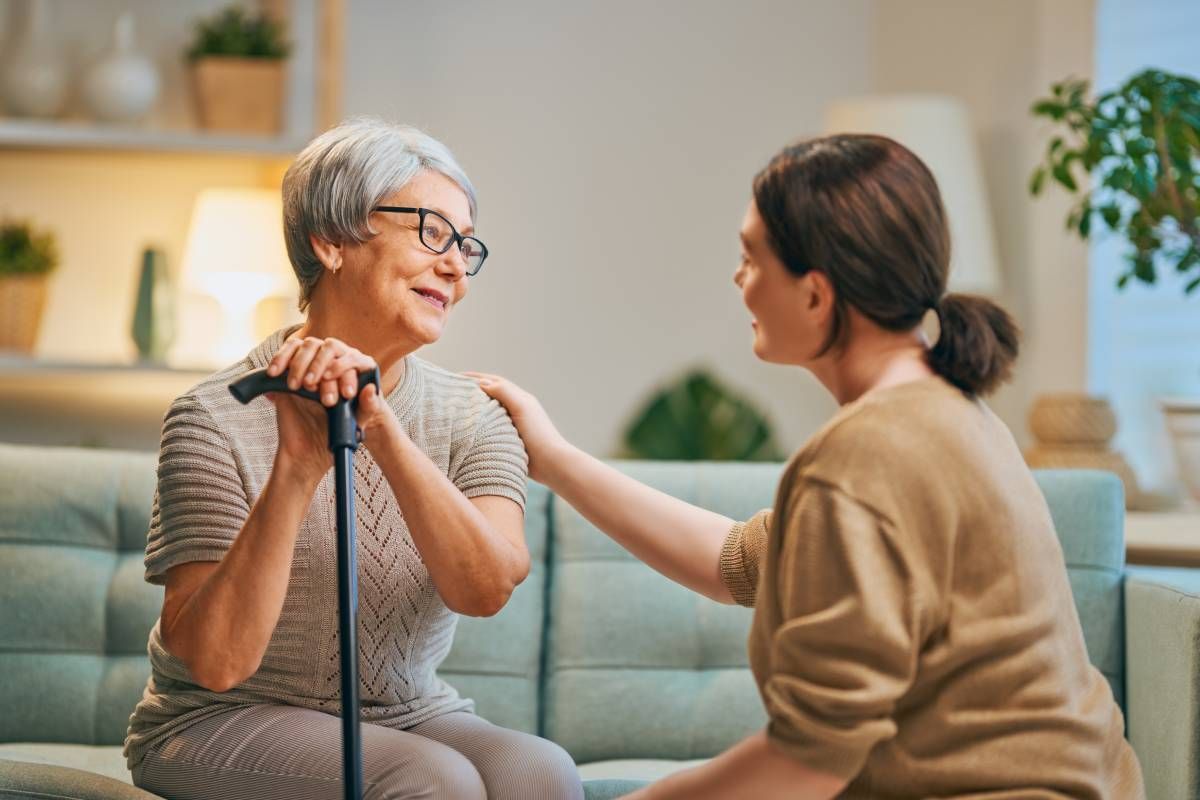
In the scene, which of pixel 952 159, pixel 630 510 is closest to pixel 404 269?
pixel 630 510

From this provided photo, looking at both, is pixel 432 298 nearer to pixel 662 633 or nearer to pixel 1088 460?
pixel 662 633

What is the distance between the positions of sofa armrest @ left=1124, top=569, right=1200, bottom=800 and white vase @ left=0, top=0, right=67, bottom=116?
8.05 ft

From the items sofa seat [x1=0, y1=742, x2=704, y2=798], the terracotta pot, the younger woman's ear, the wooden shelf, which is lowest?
sofa seat [x1=0, y1=742, x2=704, y2=798]

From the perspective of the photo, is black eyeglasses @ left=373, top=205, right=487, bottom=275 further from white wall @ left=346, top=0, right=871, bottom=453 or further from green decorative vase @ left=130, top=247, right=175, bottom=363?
white wall @ left=346, top=0, right=871, bottom=453

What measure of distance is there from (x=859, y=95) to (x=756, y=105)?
28cm

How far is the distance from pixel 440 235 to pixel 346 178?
0.13 metres

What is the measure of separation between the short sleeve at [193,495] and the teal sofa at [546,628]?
0.57m

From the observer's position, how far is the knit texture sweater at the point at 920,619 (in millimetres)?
1097

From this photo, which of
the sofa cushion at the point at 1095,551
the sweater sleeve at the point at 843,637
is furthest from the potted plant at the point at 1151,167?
the sweater sleeve at the point at 843,637

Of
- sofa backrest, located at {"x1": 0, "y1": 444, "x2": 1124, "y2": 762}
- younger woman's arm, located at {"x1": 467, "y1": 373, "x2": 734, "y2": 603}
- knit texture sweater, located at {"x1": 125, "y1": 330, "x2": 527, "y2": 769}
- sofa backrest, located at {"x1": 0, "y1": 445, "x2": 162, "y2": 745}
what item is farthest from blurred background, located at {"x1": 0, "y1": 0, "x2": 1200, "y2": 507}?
knit texture sweater, located at {"x1": 125, "y1": 330, "x2": 527, "y2": 769}

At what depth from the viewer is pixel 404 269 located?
162cm

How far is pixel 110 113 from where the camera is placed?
3.12 m

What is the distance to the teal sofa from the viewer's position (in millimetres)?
2018

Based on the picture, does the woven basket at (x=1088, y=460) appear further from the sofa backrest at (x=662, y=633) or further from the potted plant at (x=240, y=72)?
the potted plant at (x=240, y=72)
